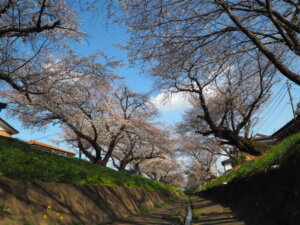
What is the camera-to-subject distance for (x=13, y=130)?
30.6 m

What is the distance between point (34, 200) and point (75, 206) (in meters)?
0.93

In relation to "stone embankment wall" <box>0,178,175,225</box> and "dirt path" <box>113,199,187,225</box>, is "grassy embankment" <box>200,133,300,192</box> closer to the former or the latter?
"dirt path" <box>113,199,187,225</box>

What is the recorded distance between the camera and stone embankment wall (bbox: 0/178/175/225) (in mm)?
2732

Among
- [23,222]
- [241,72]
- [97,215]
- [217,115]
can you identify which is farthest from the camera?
[217,115]

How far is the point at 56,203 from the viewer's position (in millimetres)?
3469

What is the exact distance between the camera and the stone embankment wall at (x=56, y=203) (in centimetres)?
273

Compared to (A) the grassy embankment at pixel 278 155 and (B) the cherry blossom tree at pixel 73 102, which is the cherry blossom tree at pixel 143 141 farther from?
(A) the grassy embankment at pixel 278 155

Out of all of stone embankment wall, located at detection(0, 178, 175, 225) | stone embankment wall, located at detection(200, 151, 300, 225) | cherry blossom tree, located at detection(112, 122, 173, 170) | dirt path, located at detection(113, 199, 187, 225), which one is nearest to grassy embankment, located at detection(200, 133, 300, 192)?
stone embankment wall, located at detection(200, 151, 300, 225)

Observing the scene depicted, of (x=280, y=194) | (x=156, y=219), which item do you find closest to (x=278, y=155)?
(x=280, y=194)

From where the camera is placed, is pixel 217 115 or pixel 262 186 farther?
pixel 217 115

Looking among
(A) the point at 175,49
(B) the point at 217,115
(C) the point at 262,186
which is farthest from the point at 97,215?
(B) the point at 217,115

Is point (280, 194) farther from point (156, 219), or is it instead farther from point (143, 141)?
point (143, 141)

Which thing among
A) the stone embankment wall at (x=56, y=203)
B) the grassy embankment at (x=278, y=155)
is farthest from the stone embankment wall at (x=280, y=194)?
the stone embankment wall at (x=56, y=203)

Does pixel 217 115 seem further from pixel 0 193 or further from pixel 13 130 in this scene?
pixel 13 130
